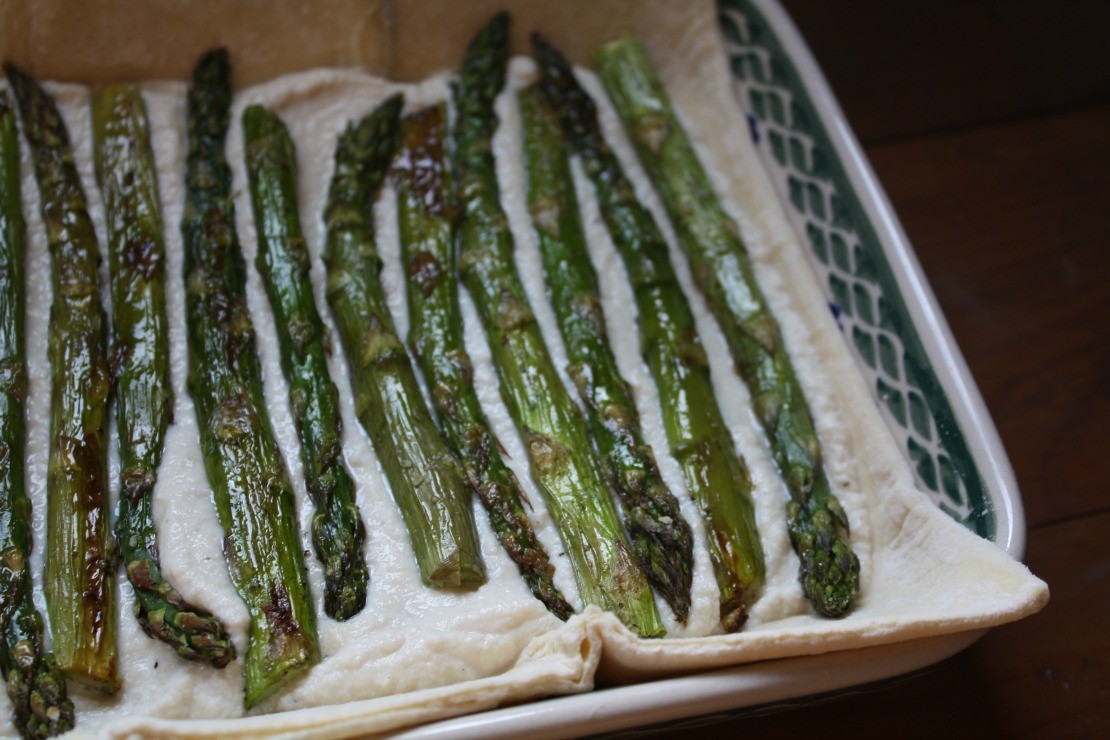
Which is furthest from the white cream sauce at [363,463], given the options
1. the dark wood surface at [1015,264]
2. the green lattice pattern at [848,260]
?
the dark wood surface at [1015,264]

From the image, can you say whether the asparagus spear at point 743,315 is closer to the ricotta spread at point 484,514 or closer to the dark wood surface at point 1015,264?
the ricotta spread at point 484,514

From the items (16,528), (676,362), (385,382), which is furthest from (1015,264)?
(16,528)

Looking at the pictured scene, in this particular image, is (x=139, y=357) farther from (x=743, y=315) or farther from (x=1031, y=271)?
(x=1031, y=271)

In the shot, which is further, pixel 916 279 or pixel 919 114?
pixel 919 114

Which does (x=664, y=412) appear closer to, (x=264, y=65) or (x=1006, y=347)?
(x=1006, y=347)

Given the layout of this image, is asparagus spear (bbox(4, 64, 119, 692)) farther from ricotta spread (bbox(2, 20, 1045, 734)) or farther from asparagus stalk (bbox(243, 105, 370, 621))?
asparagus stalk (bbox(243, 105, 370, 621))

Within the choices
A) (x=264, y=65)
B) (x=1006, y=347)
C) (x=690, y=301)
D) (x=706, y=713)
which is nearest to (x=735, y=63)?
(x=690, y=301)

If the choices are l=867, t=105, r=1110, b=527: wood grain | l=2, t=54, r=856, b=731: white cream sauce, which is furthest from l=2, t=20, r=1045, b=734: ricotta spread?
l=867, t=105, r=1110, b=527: wood grain
